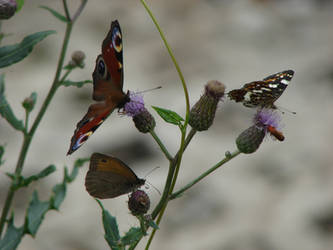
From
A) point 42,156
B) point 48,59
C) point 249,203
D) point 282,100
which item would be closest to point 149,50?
point 48,59

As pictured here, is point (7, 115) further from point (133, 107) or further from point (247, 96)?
point (247, 96)

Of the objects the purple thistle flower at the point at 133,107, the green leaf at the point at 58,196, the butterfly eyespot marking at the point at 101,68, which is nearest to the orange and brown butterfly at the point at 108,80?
the butterfly eyespot marking at the point at 101,68

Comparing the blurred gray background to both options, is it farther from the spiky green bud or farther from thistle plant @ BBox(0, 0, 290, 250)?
the spiky green bud

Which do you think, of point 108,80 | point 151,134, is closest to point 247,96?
point 151,134

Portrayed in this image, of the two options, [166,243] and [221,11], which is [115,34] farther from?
[221,11]

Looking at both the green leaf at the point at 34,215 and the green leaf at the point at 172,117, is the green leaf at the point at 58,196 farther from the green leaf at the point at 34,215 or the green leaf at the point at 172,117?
the green leaf at the point at 172,117
